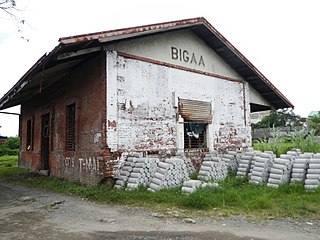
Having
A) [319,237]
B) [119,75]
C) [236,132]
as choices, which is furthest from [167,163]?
[236,132]

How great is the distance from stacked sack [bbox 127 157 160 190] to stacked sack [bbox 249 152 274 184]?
2.95m

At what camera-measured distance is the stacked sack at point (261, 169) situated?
8.16 metres

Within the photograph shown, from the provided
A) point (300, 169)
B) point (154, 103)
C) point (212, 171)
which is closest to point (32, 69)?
point (154, 103)

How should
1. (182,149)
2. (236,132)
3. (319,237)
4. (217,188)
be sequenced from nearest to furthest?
(319,237) → (217,188) → (182,149) → (236,132)

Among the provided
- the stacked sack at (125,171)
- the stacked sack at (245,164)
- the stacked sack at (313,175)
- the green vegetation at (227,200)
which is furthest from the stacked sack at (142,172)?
the stacked sack at (313,175)

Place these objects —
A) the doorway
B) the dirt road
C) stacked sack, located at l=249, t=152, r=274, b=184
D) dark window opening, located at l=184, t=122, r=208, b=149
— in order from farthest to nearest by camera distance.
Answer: the doorway
dark window opening, located at l=184, t=122, r=208, b=149
stacked sack, located at l=249, t=152, r=274, b=184
the dirt road

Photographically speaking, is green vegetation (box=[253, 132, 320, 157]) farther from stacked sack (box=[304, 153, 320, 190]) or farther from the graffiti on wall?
the graffiti on wall

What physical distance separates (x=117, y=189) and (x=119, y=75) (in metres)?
3.45

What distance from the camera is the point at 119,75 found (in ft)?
28.5

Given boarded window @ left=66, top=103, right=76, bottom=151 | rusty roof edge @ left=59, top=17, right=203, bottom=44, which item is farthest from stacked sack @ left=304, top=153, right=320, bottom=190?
boarded window @ left=66, top=103, right=76, bottom=151

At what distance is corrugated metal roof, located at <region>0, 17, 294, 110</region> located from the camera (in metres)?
7.71

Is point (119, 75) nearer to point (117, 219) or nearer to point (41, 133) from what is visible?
point (117, 219)

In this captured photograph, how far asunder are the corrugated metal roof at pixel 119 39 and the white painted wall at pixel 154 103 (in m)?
0.80

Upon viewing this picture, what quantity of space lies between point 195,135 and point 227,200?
463cm
